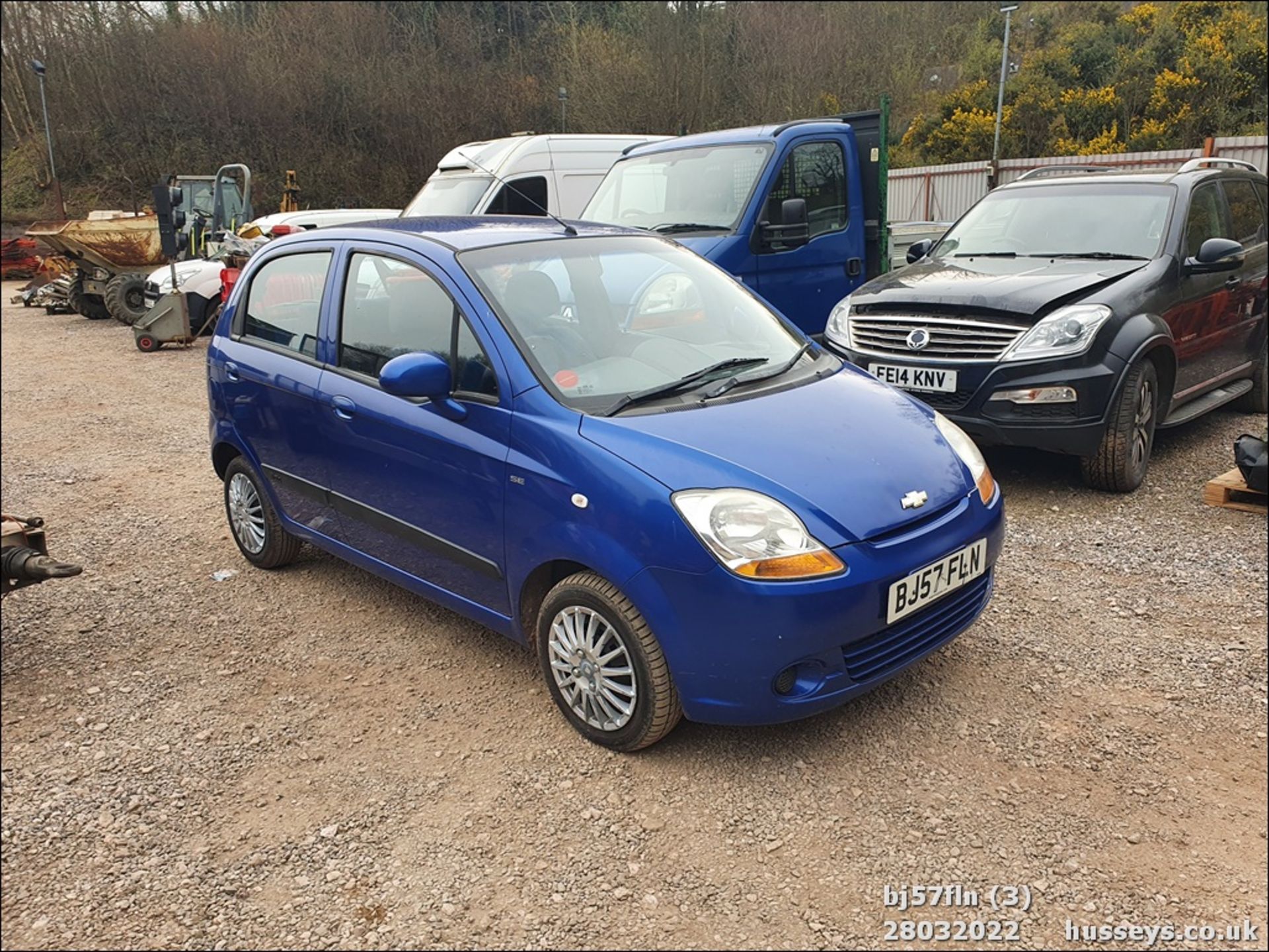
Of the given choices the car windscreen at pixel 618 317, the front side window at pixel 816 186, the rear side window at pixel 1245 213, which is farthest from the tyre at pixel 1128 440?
the front side window at pixel 816 186

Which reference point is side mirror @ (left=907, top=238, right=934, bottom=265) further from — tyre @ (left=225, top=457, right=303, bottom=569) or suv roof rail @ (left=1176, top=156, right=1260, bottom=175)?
tyre @ (left=225, top=457, right=303, bottom=569)

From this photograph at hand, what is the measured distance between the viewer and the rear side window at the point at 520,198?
10.5 m

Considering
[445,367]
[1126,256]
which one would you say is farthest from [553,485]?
[1126,256]

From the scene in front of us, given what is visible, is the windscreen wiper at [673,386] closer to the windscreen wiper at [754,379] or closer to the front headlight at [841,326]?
the windscreen wiper at [754,379]

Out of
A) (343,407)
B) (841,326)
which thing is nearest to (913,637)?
(343,407)

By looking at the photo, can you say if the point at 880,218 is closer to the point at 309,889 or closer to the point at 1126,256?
the point at 1126,256

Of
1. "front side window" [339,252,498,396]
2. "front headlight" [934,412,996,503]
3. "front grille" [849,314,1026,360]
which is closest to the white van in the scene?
"front grille" [849,314,1026,360]

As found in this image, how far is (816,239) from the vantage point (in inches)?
303

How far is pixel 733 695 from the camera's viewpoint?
2.89 m

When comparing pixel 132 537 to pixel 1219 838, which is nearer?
pixel 1219 838

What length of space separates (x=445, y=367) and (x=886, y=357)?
3.21m

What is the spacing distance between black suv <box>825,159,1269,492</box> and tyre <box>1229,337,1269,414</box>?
0.04ft

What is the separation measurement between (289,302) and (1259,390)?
665 cm

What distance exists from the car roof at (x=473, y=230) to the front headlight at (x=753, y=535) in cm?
153
